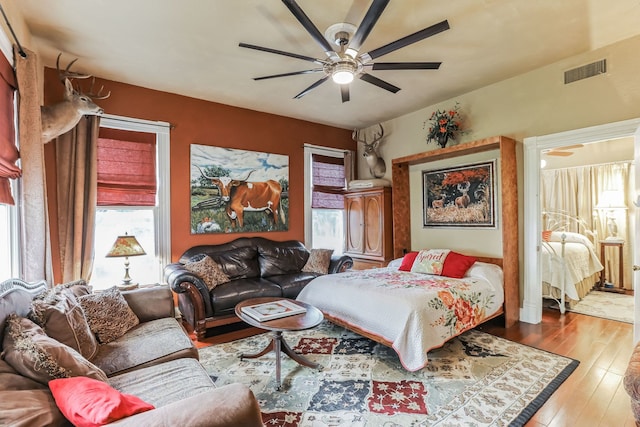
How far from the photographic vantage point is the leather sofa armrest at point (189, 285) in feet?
10.9

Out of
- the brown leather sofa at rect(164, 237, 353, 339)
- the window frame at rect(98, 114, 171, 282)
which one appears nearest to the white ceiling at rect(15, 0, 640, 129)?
the window frame at rect(98, 114, 171, 282)

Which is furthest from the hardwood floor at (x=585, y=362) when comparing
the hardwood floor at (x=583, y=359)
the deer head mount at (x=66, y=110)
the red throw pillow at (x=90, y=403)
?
the deer head mount at (x=66, y=110)

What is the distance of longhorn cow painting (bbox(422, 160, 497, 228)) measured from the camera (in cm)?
412

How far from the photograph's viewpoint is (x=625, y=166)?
219 inches

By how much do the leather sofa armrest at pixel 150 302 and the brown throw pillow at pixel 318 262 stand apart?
216cm

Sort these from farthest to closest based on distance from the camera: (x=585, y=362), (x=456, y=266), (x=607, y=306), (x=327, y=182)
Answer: (x=327, y=182) < (x=607, y=306) < (x=456, y=266) < (x=585, y=362)

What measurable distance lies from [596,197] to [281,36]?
646cm

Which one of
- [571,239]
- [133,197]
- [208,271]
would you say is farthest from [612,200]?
[133,197]

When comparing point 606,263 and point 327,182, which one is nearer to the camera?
point 606,263

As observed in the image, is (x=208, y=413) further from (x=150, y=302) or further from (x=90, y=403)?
(x=150, y=302)

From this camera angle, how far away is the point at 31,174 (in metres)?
2.49

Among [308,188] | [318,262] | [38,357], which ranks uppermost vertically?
[308,188]

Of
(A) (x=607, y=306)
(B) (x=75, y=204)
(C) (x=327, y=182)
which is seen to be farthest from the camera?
(C) (x=327, y=182)

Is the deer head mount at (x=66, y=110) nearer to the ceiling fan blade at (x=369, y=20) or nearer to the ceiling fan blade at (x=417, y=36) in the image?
the ceiling fan blade at (x=369, y=20)
